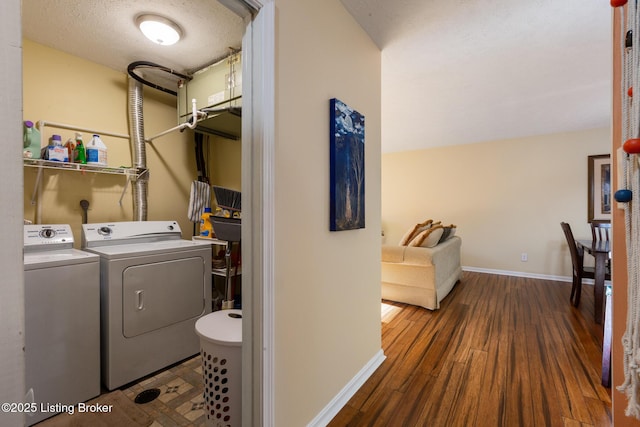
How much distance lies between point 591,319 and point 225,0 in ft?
13.4

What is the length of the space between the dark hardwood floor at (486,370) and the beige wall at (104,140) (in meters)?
2.46

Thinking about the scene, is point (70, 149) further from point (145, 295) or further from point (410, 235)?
point (410, 235)

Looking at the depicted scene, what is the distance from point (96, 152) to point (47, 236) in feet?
2.51

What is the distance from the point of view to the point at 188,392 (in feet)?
5.79

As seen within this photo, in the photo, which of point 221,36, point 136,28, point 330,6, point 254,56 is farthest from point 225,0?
point 136,28

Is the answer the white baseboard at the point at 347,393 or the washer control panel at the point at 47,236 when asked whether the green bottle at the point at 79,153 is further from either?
the white baseboard at the point at 347,393

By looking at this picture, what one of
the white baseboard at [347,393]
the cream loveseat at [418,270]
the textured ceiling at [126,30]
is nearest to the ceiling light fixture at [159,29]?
the textured ceiling at [126,30]

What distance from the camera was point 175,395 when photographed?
5.68 feet

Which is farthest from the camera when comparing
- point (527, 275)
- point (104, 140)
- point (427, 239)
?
point (527, 275)

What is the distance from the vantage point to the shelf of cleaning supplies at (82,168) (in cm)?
193

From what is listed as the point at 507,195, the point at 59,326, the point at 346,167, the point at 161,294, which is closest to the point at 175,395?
the point at 161,294

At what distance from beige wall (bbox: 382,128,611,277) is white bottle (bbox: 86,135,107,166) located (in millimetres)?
4925

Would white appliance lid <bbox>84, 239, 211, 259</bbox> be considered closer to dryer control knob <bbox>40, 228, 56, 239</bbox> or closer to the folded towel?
dryer control knob <bbox>40, 228, 56, 239</bbox>

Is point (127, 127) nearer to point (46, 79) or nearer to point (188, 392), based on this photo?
point (46, 79)
